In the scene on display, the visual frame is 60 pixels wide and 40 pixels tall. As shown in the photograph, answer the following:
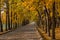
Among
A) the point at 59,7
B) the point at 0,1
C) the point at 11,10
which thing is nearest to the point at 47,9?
the point at 59,7

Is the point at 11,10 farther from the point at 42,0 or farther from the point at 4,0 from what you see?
the point at 42,0

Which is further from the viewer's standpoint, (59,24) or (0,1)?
(59,24)

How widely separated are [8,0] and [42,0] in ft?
85.4

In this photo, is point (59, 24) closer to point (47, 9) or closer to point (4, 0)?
point (4, 0)

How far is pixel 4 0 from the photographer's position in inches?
2112

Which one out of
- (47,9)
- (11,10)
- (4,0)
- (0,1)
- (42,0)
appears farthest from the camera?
(11,10)

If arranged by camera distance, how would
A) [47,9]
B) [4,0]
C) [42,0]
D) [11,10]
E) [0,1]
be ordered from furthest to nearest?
[11,10] → [4,0] → [0,1] → [47,9] → [42,0]

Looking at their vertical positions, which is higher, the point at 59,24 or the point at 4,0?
the point at 4,0

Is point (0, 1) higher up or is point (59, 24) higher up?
point (0, 1)

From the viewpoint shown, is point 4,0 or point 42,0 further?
point 4,0

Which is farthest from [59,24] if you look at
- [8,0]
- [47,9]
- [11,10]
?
[47,9]

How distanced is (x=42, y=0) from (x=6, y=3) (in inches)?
1005

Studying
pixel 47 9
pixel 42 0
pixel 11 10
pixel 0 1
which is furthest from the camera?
pixel 11 10

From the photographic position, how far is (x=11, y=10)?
63812mm
